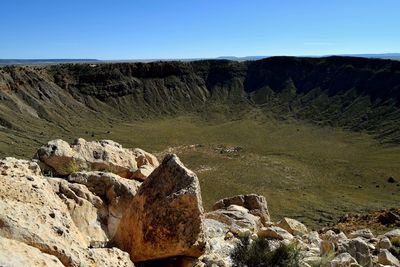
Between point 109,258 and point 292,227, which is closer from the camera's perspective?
point 109,258

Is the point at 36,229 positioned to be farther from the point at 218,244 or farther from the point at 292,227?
the point at 292,227

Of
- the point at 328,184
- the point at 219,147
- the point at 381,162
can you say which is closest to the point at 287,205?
the point at 328,184

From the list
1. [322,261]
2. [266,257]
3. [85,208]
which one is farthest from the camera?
[85,208]

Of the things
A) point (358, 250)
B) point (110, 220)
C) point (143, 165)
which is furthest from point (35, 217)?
point (358, 250)

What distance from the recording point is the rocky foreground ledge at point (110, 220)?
7.58 meters

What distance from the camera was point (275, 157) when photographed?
7506cm

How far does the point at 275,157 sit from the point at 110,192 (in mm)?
63212

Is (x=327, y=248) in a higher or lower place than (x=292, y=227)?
higher

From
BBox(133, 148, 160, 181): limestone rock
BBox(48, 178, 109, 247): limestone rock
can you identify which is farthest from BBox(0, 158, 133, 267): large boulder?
BBox(133, 148, 160, 181): limestone rock

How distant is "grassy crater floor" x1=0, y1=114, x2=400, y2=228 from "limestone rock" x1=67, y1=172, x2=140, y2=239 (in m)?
28.8

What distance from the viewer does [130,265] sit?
9.02 metres

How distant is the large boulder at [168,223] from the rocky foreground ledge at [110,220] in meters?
0.02

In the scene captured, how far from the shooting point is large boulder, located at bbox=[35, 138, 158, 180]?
→ 1595 cm

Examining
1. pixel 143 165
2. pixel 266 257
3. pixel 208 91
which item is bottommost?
pixel 208 91
